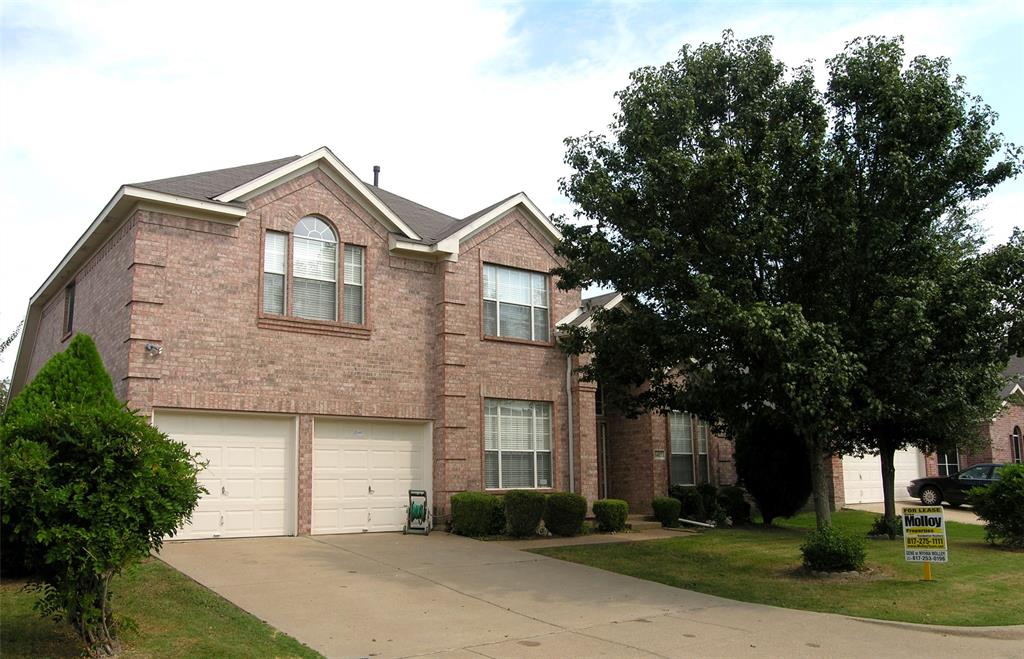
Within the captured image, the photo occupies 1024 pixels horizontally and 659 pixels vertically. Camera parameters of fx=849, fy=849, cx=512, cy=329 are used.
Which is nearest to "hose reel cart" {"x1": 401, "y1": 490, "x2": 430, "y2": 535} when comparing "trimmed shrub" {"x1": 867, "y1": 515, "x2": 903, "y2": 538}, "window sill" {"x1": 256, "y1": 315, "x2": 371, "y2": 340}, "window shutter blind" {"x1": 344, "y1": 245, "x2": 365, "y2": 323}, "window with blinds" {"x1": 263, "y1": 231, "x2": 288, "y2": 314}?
"window sill" {"x1": 256, "y1": 315, "x2": 371, "y2": 340}

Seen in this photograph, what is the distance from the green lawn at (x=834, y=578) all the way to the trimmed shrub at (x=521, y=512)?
1.29 metres

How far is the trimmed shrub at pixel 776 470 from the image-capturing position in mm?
20078

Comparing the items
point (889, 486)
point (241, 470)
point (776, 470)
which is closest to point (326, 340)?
point (241, 470)

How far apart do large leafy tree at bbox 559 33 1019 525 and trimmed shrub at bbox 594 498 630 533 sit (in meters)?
4.74

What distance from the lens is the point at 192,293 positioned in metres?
14.8

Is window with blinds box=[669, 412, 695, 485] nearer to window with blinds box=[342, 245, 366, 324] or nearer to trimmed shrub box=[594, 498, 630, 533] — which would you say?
trimmed shrub box=[594, 498, 630, 533]

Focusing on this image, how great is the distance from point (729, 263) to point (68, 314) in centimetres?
1468

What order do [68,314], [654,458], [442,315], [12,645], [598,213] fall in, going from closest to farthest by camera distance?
[12,645] < [598,213] < [442,315] < [68,314] < [654,458]

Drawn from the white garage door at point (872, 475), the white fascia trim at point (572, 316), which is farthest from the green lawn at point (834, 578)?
the white garage door at point (872, 475)

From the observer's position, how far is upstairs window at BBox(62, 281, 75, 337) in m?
18.7

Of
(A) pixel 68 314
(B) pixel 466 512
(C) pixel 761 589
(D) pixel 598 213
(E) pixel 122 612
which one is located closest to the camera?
(E) pixel 122 612

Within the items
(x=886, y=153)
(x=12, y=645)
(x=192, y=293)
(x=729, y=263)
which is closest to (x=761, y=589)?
(x=729, y=263)

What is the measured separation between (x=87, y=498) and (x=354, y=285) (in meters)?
10.0

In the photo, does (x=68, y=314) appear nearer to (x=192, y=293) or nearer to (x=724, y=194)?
(x=192, y=293)
